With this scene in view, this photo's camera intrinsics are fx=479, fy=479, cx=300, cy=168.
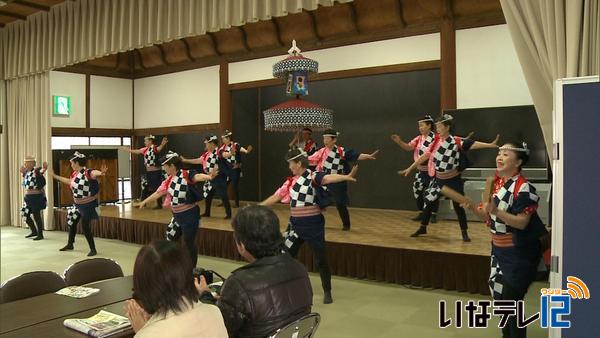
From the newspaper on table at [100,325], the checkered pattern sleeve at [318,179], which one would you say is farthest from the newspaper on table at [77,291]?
the checkered pattern sleeve at [318,179]

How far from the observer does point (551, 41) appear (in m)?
2.92

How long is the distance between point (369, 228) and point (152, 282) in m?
5.02

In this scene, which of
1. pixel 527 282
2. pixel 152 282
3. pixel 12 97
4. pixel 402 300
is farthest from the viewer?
pixel 12 97

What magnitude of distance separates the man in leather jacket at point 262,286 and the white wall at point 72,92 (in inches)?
367

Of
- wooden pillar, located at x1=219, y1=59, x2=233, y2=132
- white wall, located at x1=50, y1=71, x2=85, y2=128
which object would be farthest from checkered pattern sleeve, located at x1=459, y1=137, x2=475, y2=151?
white wall, located at x1=50, y1=71, x2=85, y2=128

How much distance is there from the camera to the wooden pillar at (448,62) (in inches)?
272

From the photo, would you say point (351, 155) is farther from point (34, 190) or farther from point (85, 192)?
point (34, 190)

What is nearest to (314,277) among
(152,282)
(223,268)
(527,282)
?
(223,268)

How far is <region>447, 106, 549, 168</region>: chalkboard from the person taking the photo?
21.0 feet

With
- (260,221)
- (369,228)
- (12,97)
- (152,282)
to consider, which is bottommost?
(369,228)

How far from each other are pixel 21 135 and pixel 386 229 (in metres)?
7.34

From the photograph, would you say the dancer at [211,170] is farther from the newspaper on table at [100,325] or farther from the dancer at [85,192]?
the newspaper on table at [100,325]

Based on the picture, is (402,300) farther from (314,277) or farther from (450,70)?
(450,70)

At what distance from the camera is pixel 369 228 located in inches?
249
